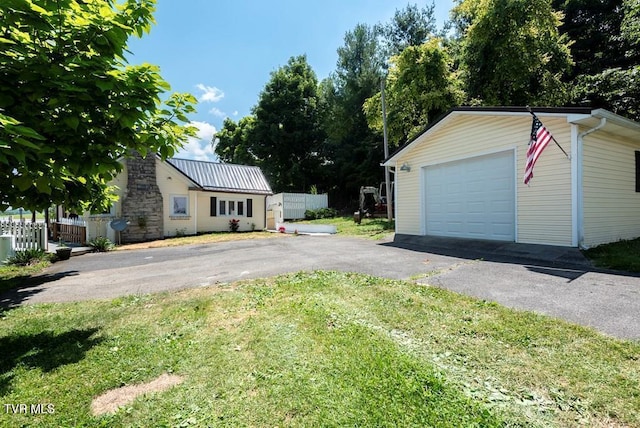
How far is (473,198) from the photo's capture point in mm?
9516

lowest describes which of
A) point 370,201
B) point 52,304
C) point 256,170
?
point 52,304

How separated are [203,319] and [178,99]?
2.62m

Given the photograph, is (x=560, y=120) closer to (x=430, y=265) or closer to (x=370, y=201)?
(x=430, y=265)

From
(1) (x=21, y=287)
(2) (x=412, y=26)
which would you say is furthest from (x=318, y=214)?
(1) (x=21, y=287)

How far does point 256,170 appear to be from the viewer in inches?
846

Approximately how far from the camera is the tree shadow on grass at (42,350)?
2.82 meters

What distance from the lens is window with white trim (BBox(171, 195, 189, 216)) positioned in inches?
643

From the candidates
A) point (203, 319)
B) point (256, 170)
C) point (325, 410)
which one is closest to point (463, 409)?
point (325, 410)

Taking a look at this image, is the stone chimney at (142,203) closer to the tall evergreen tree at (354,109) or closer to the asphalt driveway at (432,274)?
the asphalt driveway at (432,274)

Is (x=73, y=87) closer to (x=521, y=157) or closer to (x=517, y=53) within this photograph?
(x=521, y=157)

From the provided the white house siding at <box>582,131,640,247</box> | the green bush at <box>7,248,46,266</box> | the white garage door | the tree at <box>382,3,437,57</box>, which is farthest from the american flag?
the tree at <box>382,3,437,57</box>

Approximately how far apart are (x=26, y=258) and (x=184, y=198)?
27.9 ft

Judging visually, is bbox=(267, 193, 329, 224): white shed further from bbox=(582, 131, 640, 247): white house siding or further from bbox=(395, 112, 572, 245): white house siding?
bbox=(582, 131, 640, 247): white house siding

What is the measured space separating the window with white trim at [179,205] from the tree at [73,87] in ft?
45.2
